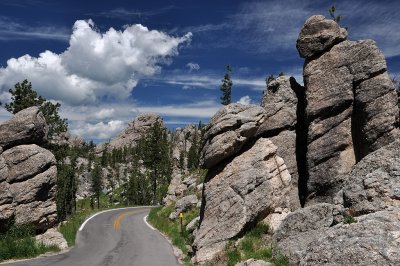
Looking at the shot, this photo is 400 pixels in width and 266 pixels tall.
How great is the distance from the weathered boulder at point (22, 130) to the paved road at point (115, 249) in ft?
26.8

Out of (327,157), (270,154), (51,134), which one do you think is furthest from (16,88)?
(327,157)

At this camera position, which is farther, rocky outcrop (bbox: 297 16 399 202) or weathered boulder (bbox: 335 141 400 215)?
rocky outcrop (bbox: 297 16 399 202)

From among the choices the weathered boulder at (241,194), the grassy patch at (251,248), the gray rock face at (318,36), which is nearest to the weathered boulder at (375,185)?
the grassy patch at (251,248)

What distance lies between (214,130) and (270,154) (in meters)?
3.43

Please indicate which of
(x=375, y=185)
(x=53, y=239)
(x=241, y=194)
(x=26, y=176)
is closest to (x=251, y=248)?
(x=241, y=194)

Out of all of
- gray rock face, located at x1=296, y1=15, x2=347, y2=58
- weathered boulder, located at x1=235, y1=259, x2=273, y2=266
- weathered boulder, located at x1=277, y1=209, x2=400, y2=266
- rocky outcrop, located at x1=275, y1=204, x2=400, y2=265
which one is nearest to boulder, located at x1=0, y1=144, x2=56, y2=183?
weathered boulder, located at x1=235, y1=259, x2=273, y2=266

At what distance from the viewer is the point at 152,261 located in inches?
869

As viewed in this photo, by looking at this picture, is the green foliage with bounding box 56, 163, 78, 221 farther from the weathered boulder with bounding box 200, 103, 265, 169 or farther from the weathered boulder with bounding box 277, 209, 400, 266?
the weathered boulder with bounding box 277, 209, 400, 266

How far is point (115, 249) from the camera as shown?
26.0 m

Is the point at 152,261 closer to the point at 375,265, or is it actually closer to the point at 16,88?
the point at 375,265

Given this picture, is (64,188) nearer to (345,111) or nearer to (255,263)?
(345,111)

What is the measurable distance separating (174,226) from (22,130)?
15.6 metres

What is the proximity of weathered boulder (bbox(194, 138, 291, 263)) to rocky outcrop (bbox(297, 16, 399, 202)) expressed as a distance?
209cm

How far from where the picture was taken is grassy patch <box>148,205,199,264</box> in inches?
1109
